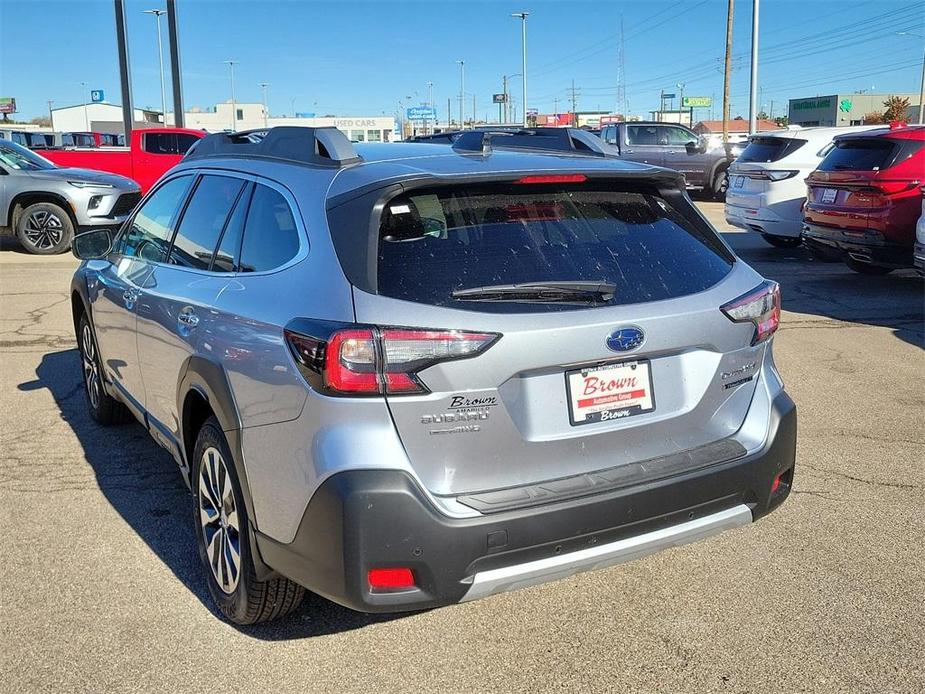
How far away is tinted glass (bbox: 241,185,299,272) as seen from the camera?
119 inches

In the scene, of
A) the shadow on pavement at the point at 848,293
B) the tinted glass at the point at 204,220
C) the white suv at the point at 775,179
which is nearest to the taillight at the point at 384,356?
the tinted glass at the point at 204,220

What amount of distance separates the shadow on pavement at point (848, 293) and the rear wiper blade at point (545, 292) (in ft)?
18.9

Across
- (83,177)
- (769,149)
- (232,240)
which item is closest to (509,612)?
(232,240)

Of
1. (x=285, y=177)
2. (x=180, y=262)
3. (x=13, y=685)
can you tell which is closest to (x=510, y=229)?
(x=285, y=177)

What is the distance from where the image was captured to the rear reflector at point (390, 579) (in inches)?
102

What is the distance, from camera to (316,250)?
2818mm

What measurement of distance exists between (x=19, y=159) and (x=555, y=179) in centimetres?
1366

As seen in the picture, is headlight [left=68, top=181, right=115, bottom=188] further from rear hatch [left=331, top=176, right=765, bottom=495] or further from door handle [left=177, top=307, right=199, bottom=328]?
rear hatch [left=331, top=176, right=765, bottom=495]

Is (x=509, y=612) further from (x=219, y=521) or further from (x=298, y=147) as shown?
(x=298, y=147)

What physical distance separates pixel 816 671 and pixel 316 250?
2.14 meters

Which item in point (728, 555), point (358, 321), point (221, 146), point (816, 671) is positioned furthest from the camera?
point (221, 146)

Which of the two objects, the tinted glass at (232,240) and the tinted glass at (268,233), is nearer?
the tinted glass at (268,233)

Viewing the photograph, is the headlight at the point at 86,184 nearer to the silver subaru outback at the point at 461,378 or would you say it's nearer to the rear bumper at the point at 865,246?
the rear bumper at the point at 865,246

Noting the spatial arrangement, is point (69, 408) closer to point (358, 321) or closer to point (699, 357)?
point (358, 321)
